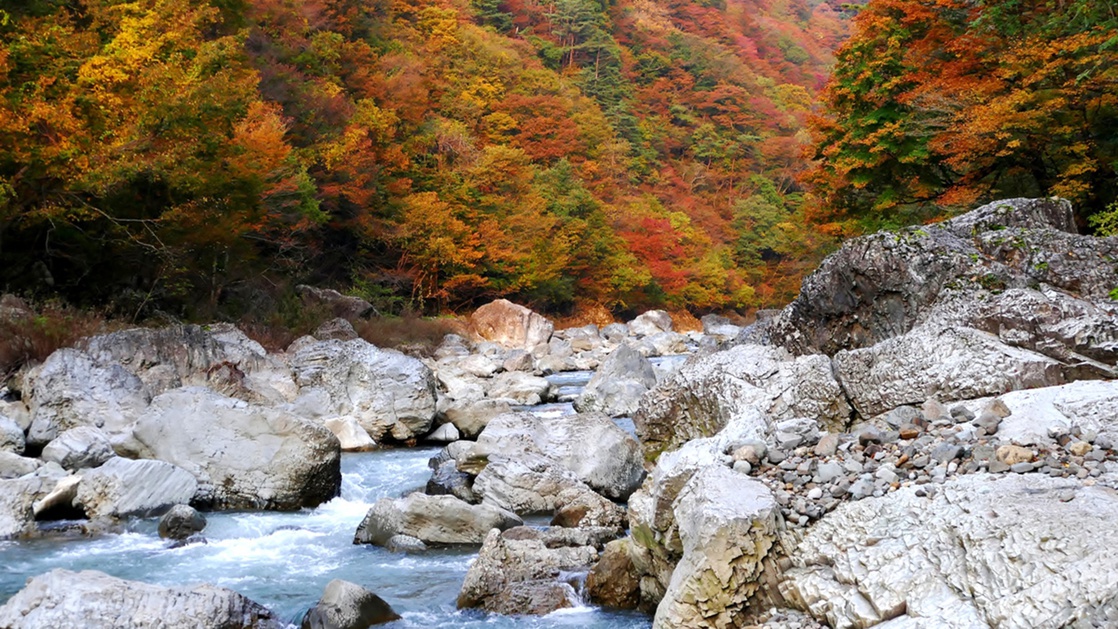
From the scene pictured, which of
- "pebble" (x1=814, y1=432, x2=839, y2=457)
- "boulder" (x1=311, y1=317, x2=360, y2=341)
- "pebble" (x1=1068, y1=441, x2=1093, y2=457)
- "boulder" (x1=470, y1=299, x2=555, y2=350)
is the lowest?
"boulder" (x1=470, y1=299, x2=555, y2=350)

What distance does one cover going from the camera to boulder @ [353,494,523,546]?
8.72 m

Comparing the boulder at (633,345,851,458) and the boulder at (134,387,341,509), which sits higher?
the boulder at (633,345,851,458)

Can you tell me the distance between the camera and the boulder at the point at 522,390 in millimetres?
19078

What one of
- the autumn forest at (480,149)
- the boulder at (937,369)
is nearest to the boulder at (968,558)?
the boulder at (937,369)

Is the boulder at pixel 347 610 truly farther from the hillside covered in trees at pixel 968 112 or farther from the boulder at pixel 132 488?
the hillside covered in trees at pixel 968 112

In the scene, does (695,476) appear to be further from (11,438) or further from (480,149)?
(480,149)

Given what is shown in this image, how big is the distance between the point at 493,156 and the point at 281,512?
27656mm

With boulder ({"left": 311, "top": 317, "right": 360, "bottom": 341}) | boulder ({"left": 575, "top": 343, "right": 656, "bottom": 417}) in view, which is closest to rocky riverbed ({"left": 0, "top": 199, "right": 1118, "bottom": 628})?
boulder ({"left": 575, "top": 343, "right": 656, "bottom": 417})

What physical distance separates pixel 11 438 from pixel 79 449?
1.11 m

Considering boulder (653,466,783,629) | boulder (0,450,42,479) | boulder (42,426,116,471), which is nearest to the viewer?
boulder (653,466,783,629)

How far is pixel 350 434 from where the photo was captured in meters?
13.7

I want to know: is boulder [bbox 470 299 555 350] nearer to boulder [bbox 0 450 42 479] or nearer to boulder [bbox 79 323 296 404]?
boulder [bbox 79 323 296 404]

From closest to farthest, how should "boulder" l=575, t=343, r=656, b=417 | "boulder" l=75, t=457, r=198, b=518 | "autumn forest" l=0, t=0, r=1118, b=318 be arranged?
"boulder" l=75, t=457, r=198, b=518 → "autumn forest" l=0, t=0, r=1118, b=318 → "boulder" l=575, t=343, r=656, b=417

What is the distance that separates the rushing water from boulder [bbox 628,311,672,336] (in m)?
29.4
